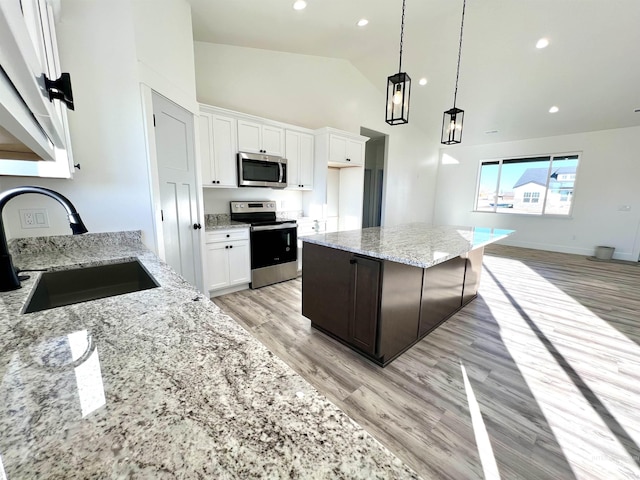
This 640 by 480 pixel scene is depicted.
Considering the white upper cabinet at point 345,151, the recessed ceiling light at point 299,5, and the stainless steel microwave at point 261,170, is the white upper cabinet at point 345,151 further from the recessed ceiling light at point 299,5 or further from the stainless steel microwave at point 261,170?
the recessed ceiling light at point 299,5

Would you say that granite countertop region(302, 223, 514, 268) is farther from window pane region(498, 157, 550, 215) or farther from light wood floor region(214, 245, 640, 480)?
window pane region(498, 157, 550, 215)

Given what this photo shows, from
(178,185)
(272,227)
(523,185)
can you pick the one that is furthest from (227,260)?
(523,185)

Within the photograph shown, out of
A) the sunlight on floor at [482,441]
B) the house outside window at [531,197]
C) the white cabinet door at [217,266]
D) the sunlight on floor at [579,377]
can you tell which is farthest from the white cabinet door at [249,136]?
the house outside window at [531,197]

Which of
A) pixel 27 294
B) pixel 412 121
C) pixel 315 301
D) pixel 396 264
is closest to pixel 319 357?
pixel 315 301

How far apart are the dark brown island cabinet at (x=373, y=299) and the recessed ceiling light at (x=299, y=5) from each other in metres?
2.46

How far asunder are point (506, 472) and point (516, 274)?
399 cm

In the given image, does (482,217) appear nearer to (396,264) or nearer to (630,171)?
(630,171)

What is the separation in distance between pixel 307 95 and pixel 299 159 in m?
1.14

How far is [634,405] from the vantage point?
1726 mm

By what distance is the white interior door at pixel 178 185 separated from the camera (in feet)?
7.25

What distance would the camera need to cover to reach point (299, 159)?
410 cm

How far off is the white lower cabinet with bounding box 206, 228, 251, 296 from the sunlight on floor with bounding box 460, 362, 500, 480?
267 centimetres

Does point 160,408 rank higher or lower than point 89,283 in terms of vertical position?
higher

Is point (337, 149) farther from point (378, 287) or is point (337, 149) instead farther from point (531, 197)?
point (531, 197)
